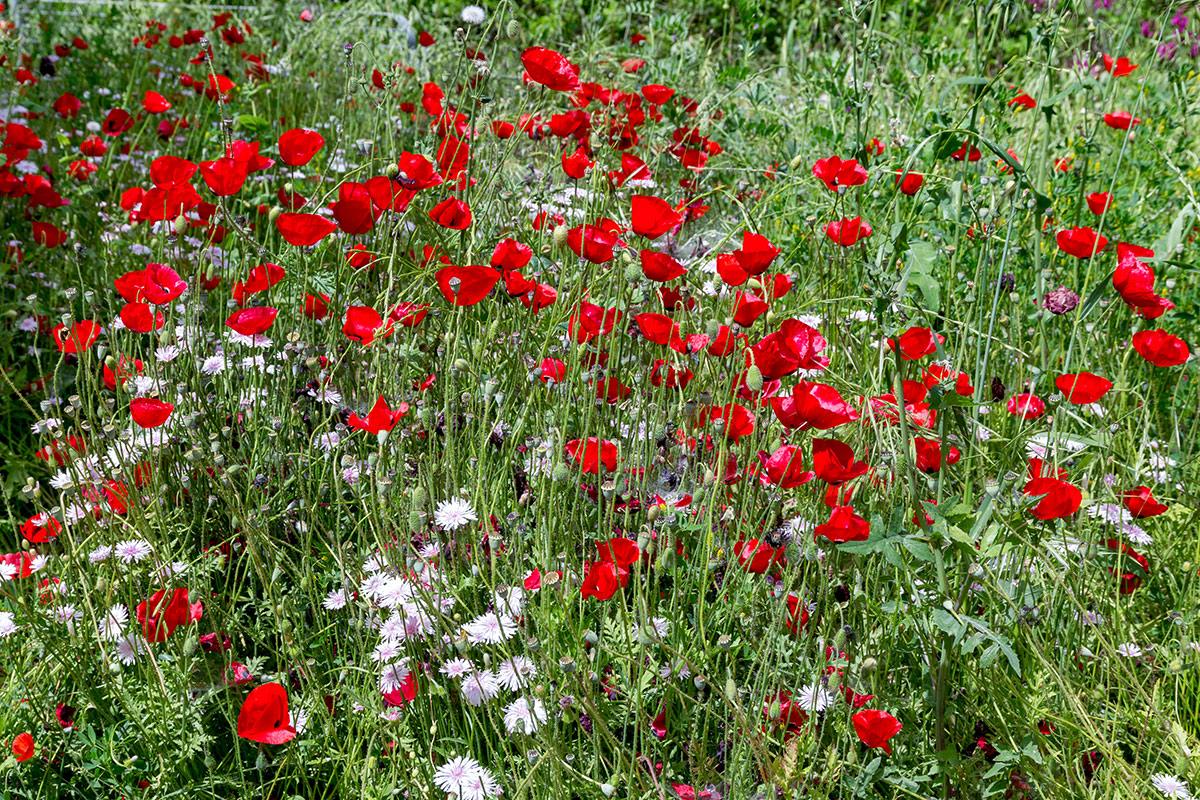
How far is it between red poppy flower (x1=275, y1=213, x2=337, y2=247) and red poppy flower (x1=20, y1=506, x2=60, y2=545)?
0.60 metres

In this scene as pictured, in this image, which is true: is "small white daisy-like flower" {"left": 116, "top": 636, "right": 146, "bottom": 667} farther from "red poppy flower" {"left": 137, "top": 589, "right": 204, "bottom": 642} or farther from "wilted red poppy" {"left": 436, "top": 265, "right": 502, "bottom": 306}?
"wilted red poppy" {"left": 436, "top": 265, "right": 502, "bottom": 306}

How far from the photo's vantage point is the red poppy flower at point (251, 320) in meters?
1.62

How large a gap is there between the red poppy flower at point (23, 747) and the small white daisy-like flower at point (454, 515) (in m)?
0.62

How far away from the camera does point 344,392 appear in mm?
1968

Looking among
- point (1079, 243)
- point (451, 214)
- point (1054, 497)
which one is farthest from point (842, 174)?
point (1054, 497)

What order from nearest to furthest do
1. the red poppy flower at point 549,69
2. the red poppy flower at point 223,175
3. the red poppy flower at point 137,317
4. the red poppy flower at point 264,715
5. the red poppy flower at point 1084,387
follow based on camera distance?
the red poppy flower at point 264,715
the red poppy flower at point 1084,387
the red poppy flower at point 137,317
the red poppy flower at point 223,175
the red poppy flower at point 549,69

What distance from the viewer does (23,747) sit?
1308 mm

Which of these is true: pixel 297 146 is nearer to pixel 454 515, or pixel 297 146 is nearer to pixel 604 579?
pixel 454 515

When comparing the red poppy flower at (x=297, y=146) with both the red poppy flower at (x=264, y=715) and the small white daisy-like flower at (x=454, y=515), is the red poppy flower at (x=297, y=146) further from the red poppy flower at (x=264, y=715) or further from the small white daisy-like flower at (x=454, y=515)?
the red poppy flower at (x=264, y=715)

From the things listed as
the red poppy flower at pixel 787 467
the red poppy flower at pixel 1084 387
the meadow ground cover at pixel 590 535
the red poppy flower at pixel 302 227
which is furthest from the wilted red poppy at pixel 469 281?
the red poppy flower at pixel 1084 387

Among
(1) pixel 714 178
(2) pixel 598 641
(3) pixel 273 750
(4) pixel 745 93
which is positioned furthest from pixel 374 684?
(4) pixel 745 93

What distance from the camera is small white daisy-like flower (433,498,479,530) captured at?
140 centimetres

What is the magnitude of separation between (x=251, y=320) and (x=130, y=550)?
0.42m

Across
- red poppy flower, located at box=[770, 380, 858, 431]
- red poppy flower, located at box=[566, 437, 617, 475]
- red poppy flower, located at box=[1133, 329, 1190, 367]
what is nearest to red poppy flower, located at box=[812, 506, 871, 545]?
red poppy flower, located at box=[770, 380, 858, 431]
